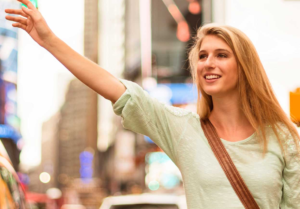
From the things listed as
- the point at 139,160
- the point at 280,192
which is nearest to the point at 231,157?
the point at 280,192

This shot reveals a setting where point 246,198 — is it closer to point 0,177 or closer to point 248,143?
point 248,143

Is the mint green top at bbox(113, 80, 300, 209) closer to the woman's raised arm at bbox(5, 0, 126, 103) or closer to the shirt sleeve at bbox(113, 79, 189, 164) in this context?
the shirt sleeve at bbox(113, 79, 189, 164)

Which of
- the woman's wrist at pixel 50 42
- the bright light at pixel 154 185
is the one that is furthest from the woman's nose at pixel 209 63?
the bright light at pixel 154 185

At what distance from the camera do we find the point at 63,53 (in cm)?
215

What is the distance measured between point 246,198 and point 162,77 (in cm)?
2182

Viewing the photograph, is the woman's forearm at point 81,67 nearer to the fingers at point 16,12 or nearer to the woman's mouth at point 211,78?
the fingers at point 16,12

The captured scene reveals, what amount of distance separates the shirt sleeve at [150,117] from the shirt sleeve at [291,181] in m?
0.55

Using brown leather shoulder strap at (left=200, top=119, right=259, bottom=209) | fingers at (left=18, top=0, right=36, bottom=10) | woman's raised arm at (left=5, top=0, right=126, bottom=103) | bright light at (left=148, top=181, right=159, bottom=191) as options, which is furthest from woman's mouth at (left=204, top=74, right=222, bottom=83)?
bright light at (left=148, top=181, right=159, bottom=191)

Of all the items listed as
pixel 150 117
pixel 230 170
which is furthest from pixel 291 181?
pixel 150 117

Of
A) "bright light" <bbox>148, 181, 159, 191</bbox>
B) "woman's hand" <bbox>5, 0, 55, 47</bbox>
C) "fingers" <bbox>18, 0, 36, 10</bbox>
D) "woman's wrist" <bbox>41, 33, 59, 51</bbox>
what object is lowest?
"bright light" <bbox>148, 181, 159, 191</bbox>

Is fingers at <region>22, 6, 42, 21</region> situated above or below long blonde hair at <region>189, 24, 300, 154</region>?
above

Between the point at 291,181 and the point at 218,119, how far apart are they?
480 mm

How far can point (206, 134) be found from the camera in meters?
2.38

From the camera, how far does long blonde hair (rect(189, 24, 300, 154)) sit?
7.93 feet
